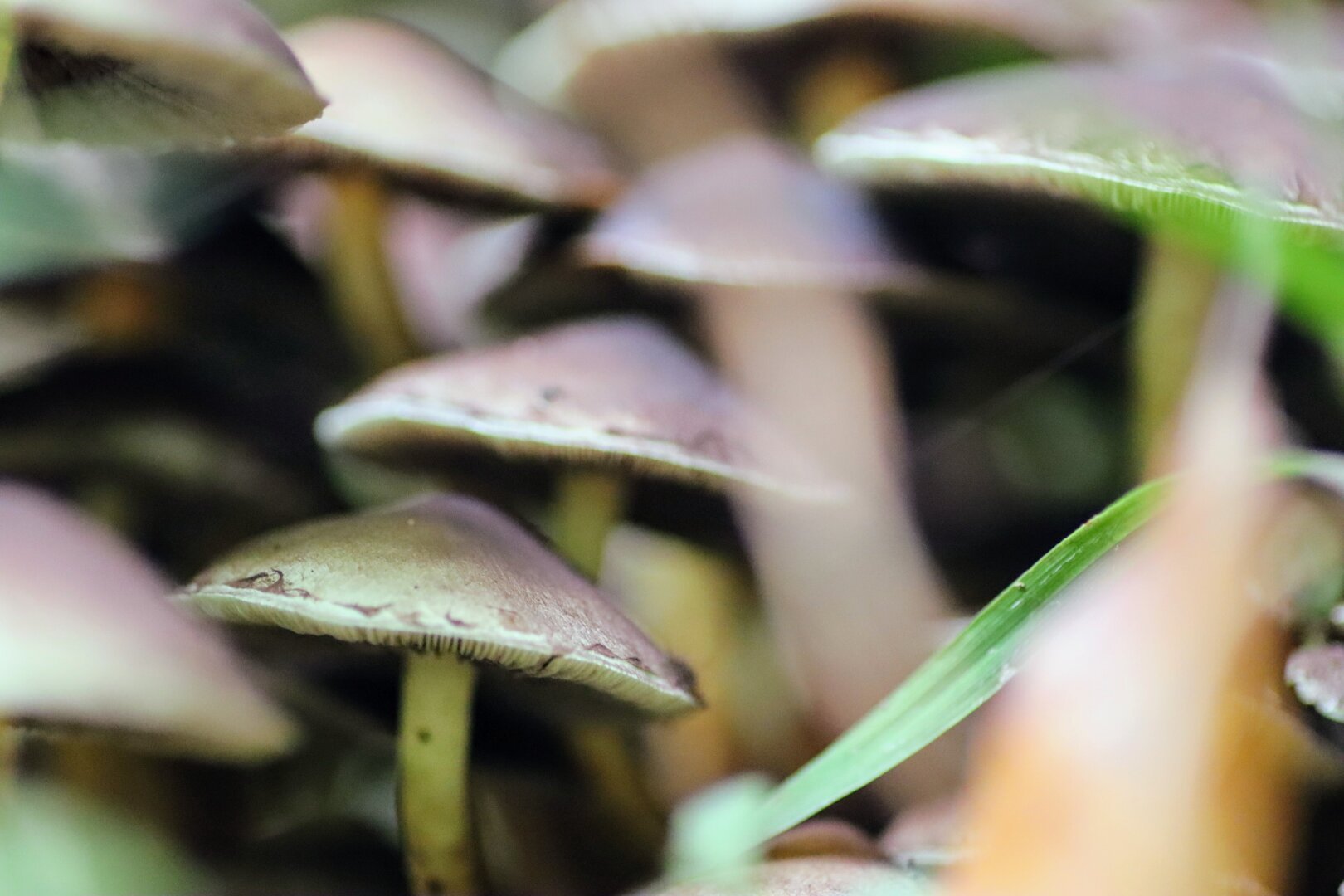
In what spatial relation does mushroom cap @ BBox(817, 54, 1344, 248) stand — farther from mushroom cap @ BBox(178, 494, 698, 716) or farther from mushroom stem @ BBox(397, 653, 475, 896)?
mushroom stem @ BBox(397, 653, 475, 896)

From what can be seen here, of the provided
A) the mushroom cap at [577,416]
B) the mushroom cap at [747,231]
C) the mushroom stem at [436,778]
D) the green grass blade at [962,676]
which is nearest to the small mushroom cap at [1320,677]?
the green grass blade at [962,676]

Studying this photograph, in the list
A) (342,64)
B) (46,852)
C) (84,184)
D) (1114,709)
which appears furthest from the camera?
(84,184)

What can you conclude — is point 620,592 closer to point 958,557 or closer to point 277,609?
point 958,557

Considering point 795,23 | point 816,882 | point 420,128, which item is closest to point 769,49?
point 795,23

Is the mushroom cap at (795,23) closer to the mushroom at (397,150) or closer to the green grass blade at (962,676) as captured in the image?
the mushroom at (397,150)

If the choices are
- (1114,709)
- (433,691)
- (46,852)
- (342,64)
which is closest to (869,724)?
(1114,709)

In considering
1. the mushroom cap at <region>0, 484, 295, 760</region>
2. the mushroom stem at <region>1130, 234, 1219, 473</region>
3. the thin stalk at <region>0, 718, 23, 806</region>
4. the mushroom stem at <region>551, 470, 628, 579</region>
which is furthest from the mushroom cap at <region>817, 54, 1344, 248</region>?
Answer: the thin stalk at <region>0, 718, 23, 806</region>
